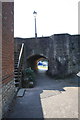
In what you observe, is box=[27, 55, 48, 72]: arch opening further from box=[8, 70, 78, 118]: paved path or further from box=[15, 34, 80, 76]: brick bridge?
box=[8, 70, 78, 118]: paved path

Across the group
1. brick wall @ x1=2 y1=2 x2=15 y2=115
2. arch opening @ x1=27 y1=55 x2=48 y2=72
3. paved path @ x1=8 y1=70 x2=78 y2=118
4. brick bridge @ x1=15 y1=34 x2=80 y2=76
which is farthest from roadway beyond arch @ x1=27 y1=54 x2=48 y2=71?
brick wall @ x1=2 y1=2 x2=15 y2=115

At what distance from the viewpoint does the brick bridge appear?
911 cm

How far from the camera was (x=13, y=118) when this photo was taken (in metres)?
3.11

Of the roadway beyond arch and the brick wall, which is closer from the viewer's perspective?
the brick wall

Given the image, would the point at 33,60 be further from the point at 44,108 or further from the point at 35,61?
the point at 44,108

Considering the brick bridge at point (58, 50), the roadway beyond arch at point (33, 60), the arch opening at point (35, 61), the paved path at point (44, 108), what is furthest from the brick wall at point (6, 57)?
the arch opening at point (35, 61)

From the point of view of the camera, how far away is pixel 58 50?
9.24 meters

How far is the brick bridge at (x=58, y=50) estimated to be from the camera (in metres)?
9.11

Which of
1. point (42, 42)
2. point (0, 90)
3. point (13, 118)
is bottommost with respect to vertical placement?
point (13, 118)

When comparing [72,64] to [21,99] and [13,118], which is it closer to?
[21,99]

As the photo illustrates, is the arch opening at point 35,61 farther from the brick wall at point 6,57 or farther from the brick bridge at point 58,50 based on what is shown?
the brick wall at point 6,57

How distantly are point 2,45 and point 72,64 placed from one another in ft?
23.5

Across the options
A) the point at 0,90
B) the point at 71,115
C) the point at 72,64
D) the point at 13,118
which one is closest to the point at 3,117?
the point at 13,118

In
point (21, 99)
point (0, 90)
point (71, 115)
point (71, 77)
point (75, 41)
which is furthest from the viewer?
point (75, 41)
